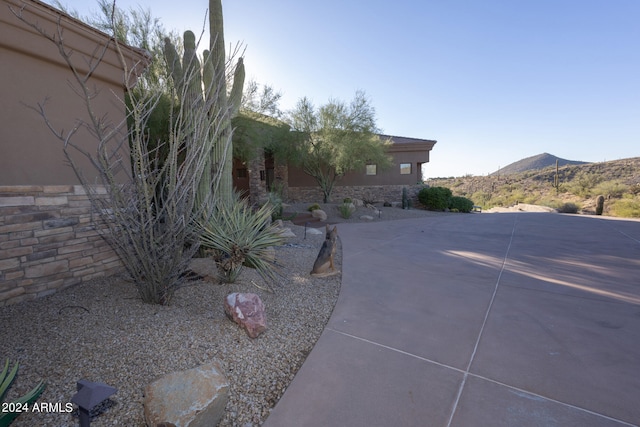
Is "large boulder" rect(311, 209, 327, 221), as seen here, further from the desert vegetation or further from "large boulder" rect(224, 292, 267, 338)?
the desert vegetation

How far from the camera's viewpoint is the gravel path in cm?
196

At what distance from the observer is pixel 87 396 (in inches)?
53.9

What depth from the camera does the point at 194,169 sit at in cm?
301

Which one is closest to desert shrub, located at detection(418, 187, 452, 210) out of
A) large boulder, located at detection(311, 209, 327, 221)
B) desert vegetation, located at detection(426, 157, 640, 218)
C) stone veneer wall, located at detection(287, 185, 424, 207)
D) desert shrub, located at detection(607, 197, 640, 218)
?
stone veneer wall, located at detection(287, 185, 424, 207)

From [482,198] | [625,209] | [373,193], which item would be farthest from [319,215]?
[482,198]

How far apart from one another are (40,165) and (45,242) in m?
1.00

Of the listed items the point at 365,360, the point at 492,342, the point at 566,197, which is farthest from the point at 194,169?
the point at 566,197

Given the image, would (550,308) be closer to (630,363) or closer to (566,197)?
(630,363)

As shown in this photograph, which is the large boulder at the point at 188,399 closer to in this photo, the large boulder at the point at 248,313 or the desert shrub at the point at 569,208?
the large boulder at the point at 248,313

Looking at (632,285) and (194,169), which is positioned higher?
(194,169)

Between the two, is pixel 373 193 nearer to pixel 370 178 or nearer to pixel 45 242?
pixel 370 178

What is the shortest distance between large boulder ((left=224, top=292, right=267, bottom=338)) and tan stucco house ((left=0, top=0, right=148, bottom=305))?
2.47m

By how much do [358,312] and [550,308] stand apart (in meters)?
2.26

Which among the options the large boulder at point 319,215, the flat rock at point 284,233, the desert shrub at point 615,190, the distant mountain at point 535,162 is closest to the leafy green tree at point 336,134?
the large boulder at point 319,215
